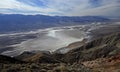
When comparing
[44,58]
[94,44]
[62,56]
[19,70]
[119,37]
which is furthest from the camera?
[94,44]

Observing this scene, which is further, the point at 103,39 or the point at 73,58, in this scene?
the point at 103,39

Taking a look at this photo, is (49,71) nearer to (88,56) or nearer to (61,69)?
(61,69)

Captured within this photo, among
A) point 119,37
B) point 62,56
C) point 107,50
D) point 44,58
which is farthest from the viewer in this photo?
point 119,37

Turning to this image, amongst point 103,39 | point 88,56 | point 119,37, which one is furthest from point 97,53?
point 103,39

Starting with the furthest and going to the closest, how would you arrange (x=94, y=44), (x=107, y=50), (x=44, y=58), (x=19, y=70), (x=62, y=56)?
(x=94, y=44) < (x=62, y=56) < (x=107, y=50) < (x=44, y=58) < (x=19, y=70)

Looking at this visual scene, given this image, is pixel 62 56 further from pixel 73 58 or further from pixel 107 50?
pixel 107 50

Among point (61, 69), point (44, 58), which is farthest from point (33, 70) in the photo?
point (44, 58)

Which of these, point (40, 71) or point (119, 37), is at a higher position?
point (40, 71)

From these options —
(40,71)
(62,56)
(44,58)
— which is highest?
(40,71)

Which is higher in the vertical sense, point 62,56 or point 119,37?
point 119,37
